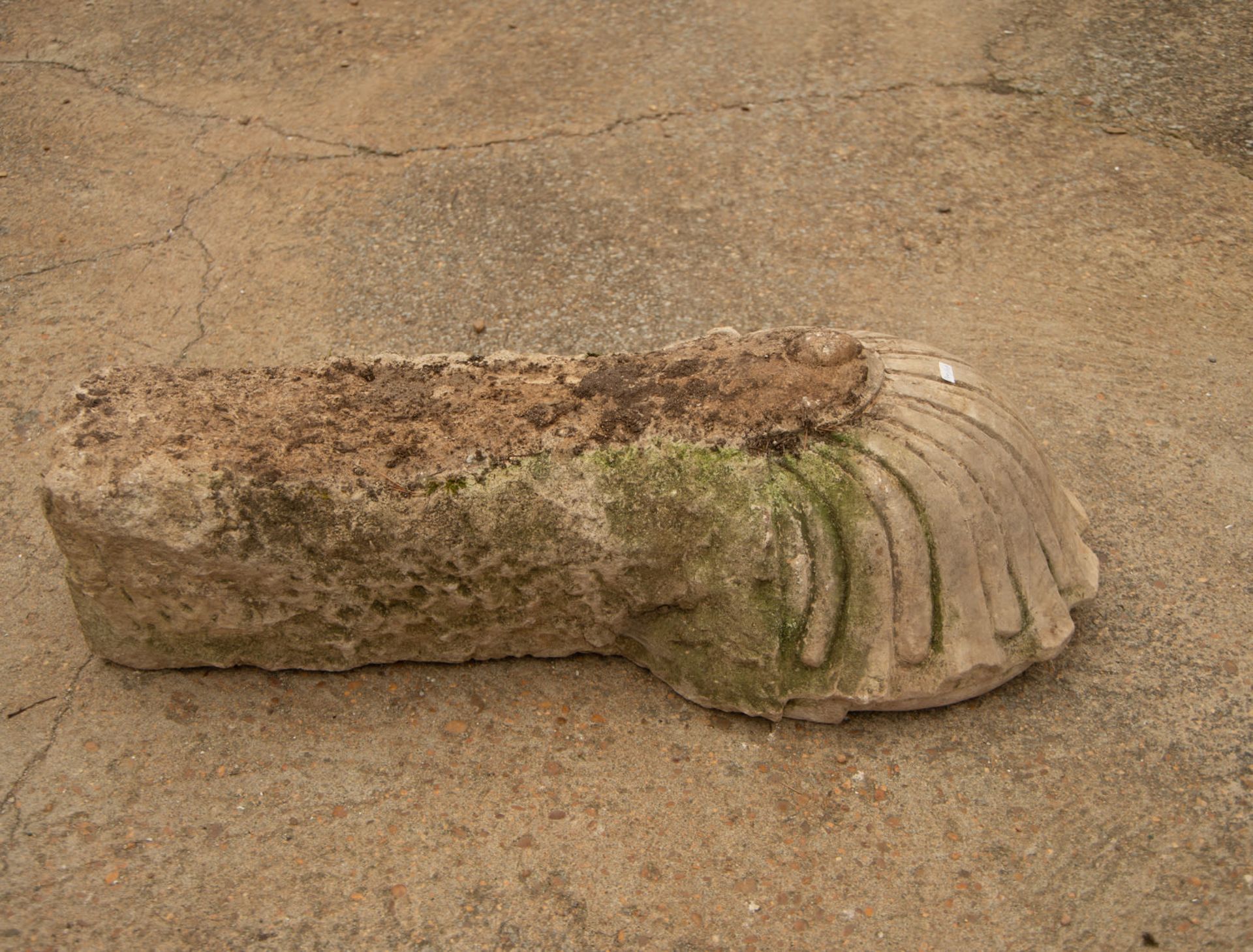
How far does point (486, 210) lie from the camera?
5160 mm

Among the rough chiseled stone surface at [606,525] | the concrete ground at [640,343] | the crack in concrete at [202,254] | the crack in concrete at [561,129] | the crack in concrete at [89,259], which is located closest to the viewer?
the concrete ground at [640,343]

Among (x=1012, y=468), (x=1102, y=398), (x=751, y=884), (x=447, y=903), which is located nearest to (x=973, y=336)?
(x=1102, y=398)

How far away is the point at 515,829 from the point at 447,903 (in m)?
0.26

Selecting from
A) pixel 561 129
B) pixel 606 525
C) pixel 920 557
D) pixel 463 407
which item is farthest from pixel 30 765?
pixel 561 129

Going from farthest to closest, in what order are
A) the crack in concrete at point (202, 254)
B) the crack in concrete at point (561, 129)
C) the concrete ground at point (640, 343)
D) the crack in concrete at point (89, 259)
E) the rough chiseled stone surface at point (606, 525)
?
the crack in concrete at point (561, 129), the crack in concrete at point (89, 259), the crack in concrete at point (202, 254), the rough chiseled stone surface at point (606, 525), the concrete ground at point (640, 343)

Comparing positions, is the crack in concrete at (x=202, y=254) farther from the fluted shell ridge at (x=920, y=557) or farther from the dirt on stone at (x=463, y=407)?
the fluted shell ridge at (x=920, y=557)

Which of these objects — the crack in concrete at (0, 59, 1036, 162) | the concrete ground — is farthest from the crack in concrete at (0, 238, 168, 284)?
the crack in concrete at (0, 59, 1036, 162)

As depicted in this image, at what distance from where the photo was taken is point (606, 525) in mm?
3072

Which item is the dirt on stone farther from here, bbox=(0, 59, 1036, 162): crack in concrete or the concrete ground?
bbox=(0, 59, 1036, 162): crack in concrete

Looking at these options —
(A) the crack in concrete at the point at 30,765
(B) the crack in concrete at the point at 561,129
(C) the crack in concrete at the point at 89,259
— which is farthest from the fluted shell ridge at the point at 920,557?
(C) the crack in concrete at the point at 89,259

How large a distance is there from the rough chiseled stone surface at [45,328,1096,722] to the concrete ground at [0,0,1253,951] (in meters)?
0.21

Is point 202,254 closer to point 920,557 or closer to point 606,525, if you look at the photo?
point 606,525

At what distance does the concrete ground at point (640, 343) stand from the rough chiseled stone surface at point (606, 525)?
8.1 inches

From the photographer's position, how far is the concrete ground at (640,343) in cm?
295
